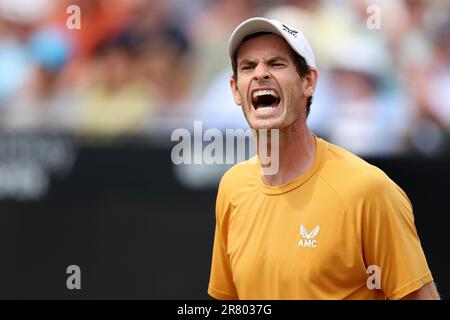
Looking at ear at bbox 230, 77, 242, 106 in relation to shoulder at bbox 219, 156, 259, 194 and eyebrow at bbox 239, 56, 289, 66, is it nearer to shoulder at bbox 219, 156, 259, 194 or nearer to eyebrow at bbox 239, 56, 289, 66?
eyebrow at bbox 239, 56, 289, 66

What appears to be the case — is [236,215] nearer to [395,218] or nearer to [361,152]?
[395,218]

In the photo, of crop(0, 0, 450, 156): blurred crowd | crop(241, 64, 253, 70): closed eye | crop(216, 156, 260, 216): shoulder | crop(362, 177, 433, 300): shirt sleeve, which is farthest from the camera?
crop(0, 0, 450, 156): blurred crowd

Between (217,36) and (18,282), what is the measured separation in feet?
6.67

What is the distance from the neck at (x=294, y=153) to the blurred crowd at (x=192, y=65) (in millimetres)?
2364

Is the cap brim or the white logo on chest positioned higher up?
the cap brim

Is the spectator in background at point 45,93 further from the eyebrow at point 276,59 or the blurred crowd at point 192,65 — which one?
the eyebrow at point 276,59

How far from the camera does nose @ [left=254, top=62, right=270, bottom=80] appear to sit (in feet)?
9.20

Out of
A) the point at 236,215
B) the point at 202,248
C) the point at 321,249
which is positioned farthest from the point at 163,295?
the point at 321,249

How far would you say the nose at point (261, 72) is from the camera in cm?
280

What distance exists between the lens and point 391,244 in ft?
8.41

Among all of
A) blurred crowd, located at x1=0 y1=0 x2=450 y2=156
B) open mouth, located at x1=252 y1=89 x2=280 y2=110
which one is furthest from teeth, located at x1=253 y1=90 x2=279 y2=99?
blurred crowd, located at x1=0 y1=0 x2=450 y2=156

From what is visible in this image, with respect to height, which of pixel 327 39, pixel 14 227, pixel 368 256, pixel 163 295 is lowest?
pixel 163 295

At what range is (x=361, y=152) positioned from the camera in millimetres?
5184

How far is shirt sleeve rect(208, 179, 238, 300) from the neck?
28 cm
